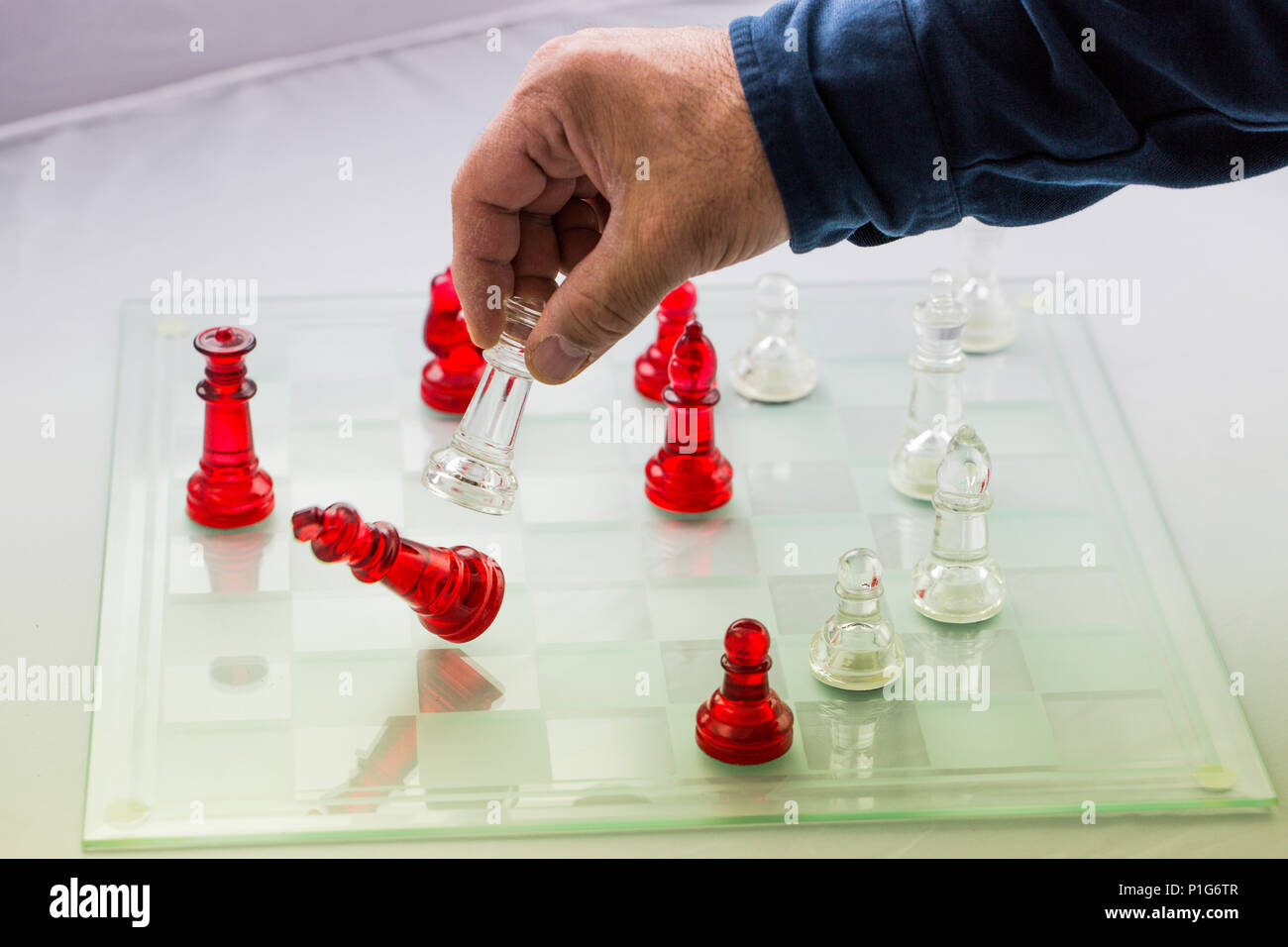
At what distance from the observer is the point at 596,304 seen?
1425mm

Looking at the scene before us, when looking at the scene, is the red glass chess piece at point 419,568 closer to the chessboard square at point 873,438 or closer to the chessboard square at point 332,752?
the chessboard square at point 332,752

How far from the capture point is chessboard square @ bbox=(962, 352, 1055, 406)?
1.97m

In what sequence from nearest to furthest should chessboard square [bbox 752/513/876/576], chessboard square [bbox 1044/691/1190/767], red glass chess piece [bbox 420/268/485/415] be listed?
1. chessboard square [bbox 1044/691/1190/767]
2. chessboard square [bbox 752/513/876/576]
3. red glass chess piece [bbox 420/268/485/415]

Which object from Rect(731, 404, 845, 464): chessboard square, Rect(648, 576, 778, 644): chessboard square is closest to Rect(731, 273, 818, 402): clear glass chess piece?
Rect(731, 404, 845, 464): chessboard square

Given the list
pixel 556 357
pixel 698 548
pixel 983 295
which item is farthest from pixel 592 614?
pixel 983 295

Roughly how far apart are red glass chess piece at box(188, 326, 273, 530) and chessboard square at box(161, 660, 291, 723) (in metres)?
0.21

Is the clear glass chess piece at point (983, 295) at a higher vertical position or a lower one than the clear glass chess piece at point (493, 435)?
higher

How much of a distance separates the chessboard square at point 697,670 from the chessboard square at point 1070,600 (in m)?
0.24

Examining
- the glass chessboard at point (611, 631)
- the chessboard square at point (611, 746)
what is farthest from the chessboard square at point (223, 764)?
the chessboard square at point (611, 746)

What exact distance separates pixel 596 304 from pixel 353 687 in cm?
38

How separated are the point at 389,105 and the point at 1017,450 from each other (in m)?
1.15

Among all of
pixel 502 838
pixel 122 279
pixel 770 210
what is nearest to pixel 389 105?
pixel 122 279

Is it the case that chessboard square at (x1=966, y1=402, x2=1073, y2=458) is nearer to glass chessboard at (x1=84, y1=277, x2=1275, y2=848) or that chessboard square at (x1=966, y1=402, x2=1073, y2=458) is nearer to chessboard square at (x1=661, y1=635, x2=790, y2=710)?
glass chessboard at (x1=84, y1=277, x2=1275, y2=848)

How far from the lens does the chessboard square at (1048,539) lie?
1708 millimetres
